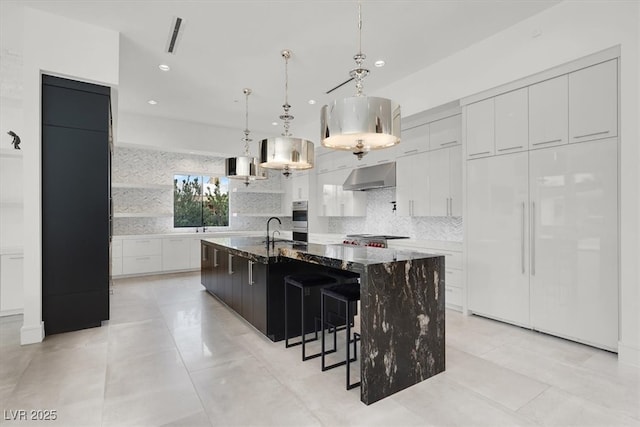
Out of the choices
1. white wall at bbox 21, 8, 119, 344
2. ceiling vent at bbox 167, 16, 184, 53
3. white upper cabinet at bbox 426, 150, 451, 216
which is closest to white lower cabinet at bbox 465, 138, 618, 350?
white upper cabinet at bbox 426, 150, 451, 216

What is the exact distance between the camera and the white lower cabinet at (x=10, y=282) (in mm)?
3906

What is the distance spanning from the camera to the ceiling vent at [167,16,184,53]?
340 centimetres

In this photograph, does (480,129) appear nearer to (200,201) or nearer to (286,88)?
(286,88)

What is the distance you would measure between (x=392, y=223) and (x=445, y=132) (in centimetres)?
198

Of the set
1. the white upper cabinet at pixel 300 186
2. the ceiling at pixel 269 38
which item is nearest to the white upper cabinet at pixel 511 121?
the ceiling at pixel 269 38

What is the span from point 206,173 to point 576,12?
705 cm

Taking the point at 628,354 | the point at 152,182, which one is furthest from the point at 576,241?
the point at 152,182

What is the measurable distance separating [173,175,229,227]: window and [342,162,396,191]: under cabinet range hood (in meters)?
3.39

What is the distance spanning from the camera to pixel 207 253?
5.21 meters

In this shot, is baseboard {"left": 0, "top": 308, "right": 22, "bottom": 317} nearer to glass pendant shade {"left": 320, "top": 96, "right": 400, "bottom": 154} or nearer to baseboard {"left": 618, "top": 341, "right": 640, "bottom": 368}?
glass pendant shade {"left": 320, "top": 96, "right": 400, "bottom": 154}

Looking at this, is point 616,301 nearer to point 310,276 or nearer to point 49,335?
point 310,276

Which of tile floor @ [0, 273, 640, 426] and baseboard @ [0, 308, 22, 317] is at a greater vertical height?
baseboard @ [0, 308, 22, 317]

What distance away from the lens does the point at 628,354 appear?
8.79 feet

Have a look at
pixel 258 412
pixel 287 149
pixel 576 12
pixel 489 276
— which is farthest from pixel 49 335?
pixel 576 12
